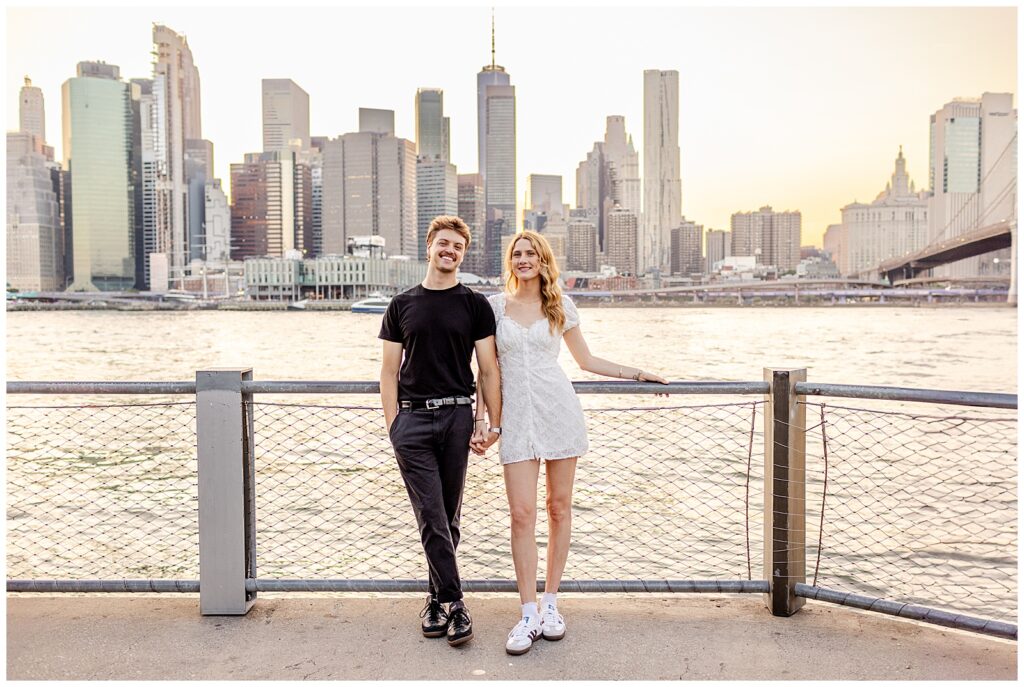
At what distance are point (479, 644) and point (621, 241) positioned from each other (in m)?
141

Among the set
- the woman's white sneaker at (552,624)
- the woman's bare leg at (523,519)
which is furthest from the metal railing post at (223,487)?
the woman's white sneaker at (552,624)

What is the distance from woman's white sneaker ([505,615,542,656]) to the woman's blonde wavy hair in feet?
3.55

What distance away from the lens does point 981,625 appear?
3211 mm

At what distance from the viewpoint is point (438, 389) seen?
3326 millimetres

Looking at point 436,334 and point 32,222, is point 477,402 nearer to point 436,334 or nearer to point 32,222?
point 436,334

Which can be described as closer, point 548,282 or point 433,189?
point 548,282

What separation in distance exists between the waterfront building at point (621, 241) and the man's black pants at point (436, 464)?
409 ft

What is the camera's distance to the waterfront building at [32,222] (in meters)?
136

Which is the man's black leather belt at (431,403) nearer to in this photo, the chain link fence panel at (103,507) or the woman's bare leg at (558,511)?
the woman's bare leg at (558,511)

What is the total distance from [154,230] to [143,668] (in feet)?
583

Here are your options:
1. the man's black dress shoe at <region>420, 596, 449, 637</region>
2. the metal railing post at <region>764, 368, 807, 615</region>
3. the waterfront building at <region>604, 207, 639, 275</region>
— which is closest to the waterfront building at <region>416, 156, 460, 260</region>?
the waterfront building at <region>604, 207, 639, 275</region>

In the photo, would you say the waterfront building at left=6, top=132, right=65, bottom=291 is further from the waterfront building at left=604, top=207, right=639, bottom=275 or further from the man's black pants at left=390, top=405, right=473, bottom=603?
the man's black pants at left=390, top=405, right=473, bottom=603

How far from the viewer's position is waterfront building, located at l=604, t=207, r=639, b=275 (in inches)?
5221

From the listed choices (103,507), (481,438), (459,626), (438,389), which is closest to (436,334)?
(438,389)
